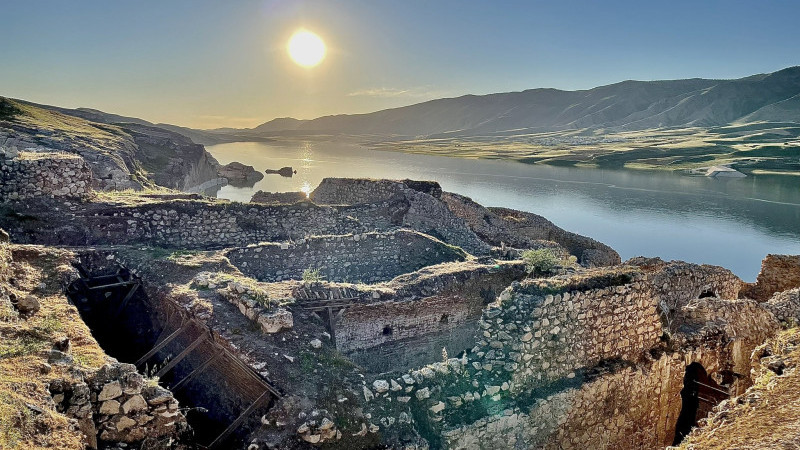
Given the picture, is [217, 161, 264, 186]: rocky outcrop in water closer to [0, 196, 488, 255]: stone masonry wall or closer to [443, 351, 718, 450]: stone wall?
[0, 196, 488, 255]: stone masonry wall

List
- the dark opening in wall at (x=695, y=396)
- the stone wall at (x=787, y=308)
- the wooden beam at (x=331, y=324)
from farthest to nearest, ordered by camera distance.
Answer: the stone wall at (x=787, y=308), the dark opening in wall at (x=695, y=396), the wooden beam at (x=331, y=324)

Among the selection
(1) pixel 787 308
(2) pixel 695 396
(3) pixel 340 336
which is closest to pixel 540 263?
(2) pixel 695 396

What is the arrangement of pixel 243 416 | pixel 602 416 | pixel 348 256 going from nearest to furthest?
pixel 243 416 < pixel 602 416 < pixel 348 256

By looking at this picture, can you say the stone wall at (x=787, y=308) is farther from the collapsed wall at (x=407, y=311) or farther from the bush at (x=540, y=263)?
the collapsed wall at (x=407, y=311)

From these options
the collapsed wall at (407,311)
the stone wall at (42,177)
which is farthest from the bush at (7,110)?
the collapsed wall at (407,311)

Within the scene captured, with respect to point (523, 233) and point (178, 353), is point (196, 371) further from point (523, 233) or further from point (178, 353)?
point (523, 233)

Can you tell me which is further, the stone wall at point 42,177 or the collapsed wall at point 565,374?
the stone wall at point 42,177

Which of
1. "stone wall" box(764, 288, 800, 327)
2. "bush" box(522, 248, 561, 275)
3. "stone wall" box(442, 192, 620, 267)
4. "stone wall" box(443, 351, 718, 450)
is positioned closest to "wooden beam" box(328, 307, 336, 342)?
"stone wall" box(443, 351, 718, 450)
